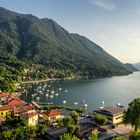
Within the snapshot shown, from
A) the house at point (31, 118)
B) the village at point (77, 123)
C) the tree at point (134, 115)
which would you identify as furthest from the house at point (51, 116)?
the tree at point (134, 115)

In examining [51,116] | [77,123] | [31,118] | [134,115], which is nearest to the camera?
[134,115]

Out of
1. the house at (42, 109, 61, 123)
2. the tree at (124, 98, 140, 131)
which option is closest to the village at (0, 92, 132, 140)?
the house at (42, 109, 61, 123)

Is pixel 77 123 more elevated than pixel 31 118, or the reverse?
pixel 31 118

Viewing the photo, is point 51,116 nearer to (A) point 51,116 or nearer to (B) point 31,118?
(A) point 51,116

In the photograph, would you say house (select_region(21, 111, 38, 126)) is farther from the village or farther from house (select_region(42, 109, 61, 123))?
house (select_region(42, 109, 61, 123))

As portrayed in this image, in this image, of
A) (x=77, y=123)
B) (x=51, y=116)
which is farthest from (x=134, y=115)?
(x=51, y=116)

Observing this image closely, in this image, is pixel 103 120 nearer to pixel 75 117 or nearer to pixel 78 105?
pixel 75 117

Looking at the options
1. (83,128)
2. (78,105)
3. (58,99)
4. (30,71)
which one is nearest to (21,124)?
(83,128)

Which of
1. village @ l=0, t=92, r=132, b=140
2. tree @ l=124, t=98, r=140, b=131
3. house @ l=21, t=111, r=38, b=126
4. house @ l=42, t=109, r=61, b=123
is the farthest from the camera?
house @ l=42, t=109, r=61, b=123

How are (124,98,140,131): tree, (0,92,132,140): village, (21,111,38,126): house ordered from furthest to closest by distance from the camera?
(21,111,38,126): house < (124,98,140,131): tree < (0,92,132,140): village

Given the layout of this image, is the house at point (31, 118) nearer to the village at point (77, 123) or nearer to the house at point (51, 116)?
the village at point (77, 123)

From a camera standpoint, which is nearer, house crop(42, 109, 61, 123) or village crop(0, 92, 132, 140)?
village crop(0, 92, 132, 140)
